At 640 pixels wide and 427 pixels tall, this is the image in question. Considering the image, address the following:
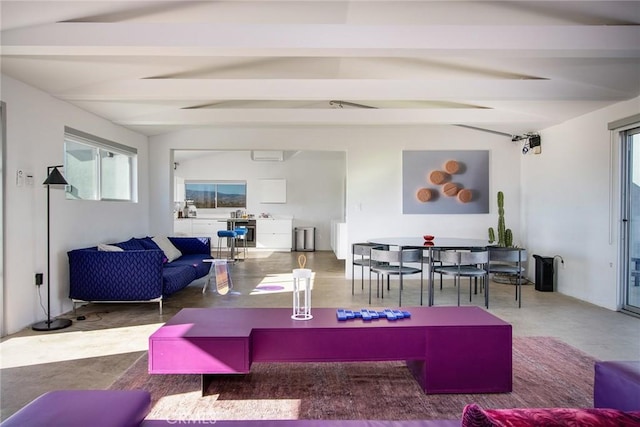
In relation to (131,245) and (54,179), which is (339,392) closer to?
(54,179)

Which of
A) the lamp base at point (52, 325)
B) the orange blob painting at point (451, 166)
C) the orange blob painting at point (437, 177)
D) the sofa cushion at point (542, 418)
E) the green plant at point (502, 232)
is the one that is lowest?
the lamp base at point (52, 325)

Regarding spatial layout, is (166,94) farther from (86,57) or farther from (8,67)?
(8,67)

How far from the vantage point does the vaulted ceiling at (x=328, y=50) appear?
328 centimetres

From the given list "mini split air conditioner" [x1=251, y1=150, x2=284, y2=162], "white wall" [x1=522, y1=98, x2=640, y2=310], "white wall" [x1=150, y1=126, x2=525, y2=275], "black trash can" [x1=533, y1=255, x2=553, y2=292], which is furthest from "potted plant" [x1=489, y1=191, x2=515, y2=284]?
"mini split air conditioner" [x1=251, y1=150, x2=284, y2=162]

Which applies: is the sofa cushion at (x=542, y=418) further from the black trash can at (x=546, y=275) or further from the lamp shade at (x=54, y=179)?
the black trash can at (x=546, y=275)

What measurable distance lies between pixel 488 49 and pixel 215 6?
2358mm

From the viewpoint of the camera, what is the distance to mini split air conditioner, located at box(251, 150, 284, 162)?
11194mm

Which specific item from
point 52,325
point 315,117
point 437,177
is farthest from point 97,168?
point 437,177

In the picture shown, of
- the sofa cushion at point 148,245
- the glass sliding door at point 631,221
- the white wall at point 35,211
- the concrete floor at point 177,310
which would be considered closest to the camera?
the concrete floor at point 177,310

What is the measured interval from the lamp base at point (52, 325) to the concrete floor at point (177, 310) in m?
0.07

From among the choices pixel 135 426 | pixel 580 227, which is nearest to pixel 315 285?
pixel 580 227

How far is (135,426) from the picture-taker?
5.16 feet

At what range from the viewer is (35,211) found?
4.30 metres

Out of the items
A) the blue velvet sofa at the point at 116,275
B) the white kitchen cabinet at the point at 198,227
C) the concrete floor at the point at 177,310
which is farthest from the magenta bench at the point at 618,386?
the white kitchen cabinet at the point at 198,227
